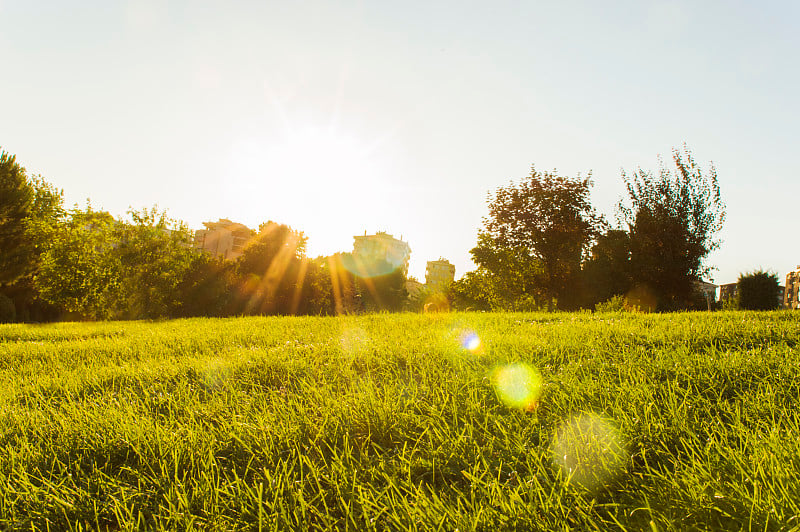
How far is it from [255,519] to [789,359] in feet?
12.3

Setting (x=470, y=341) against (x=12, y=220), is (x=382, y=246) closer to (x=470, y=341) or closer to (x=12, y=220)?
(x=12, y=220)

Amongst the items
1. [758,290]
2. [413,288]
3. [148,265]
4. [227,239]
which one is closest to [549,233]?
[758,290]

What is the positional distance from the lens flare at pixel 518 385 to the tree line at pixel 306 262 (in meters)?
14.1

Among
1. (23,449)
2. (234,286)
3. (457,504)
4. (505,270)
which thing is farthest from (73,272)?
(457,504)

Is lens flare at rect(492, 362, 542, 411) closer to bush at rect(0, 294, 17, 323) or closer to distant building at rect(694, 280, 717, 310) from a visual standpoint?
distant building at rect(694, 280, 717, 310)

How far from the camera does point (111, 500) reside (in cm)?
185

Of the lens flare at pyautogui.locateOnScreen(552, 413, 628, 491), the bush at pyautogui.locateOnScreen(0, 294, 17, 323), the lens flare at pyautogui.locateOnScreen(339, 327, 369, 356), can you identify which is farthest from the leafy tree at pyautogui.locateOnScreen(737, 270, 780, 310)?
the bush at pyautogui.locateOnScreen(0, 294, 17, 323)

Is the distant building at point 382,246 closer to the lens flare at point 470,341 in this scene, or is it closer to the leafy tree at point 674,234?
the leafy tree at point 674,234

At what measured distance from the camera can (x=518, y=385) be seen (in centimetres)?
280

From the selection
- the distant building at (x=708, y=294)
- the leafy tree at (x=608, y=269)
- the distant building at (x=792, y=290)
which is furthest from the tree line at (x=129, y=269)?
the distant building at (x=792, y=290)

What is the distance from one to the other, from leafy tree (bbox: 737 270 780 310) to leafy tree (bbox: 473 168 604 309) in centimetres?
885

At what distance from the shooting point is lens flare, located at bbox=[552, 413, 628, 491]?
67.3 inches

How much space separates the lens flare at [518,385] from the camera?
8.33 ft

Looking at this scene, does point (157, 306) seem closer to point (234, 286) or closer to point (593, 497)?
point (234, 286)
